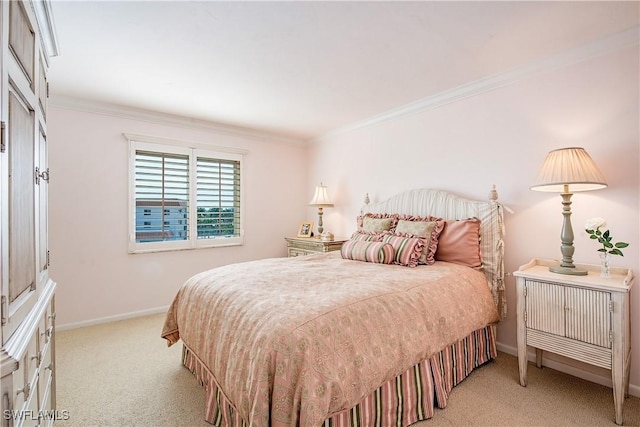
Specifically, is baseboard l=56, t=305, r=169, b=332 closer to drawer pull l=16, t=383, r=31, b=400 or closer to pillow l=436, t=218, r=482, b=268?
drawer pull l=16, t=383, r=31, b=400

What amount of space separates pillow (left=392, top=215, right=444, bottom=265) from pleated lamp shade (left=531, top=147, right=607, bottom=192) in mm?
867

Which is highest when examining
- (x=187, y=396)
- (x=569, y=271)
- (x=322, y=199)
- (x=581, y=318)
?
(x=322, y=199)

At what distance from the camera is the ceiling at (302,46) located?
188 cm

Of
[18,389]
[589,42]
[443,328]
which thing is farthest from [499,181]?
[18,389]

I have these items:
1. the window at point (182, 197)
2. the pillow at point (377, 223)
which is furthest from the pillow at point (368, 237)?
the window at point (182, 197)

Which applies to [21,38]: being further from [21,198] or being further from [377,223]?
[377,223]

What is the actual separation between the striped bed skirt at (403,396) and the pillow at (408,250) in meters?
0.68

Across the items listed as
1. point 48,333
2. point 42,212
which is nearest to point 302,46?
point 42,212

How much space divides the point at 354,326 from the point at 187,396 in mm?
1358

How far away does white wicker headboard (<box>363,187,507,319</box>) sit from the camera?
2.66 meters

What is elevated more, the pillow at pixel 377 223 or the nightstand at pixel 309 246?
the pillow at pixel 377 223

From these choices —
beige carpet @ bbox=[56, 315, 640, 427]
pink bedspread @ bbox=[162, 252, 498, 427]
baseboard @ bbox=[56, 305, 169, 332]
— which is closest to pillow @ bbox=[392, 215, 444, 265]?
pink bedspread @ bbox=[162, 252, 498, 427]

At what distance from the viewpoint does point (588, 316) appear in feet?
6.34

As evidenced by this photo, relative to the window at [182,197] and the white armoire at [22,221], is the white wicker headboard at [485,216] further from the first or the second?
the white armoire at [22,221]
